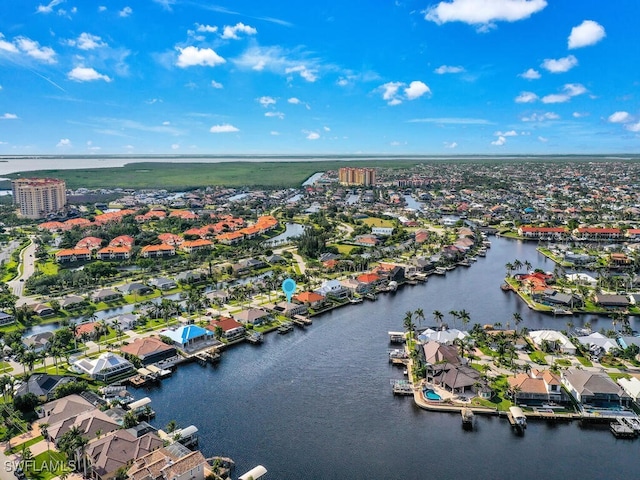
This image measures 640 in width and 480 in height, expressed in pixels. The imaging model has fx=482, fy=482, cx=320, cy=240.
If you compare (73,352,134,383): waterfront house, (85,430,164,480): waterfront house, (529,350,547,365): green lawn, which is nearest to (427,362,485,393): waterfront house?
(529,350,547,365): green lawn

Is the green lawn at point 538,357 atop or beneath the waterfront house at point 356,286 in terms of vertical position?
beneath

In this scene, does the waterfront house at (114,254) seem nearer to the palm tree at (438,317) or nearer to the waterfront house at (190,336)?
the waterfront house at (190,336)

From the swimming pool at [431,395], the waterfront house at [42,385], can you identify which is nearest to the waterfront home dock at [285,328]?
the swimming pool at [431,395]

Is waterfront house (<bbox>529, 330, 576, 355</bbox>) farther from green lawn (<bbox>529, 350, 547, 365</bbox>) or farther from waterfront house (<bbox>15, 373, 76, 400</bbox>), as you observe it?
waterfront house (<bbox>15, 373, 76, 400</bbox>)

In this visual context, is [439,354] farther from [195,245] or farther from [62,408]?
[195,245]

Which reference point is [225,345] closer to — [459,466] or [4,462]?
[4,462]
